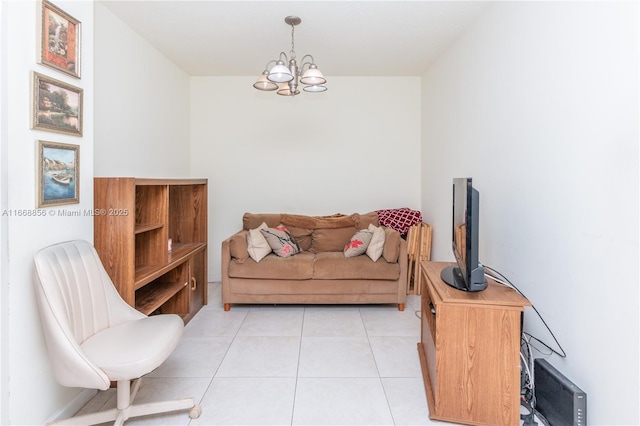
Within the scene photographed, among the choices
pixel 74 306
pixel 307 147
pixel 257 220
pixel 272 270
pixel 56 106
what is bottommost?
pixel 272 270

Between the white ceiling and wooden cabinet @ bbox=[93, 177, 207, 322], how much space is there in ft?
4.27

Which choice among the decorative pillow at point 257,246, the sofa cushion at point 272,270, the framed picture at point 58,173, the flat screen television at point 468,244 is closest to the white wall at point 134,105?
the framed picture at point 58,173

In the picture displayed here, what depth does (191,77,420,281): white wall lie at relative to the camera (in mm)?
4363

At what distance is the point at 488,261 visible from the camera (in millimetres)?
2553

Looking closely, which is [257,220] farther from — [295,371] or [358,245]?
[295,371]

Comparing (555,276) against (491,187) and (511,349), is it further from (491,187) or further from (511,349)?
(491,187)

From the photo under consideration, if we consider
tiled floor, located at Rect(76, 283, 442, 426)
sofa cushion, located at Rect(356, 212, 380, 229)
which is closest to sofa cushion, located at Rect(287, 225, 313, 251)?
sofa cushion, located at Rect(356, 212, 380, 229)

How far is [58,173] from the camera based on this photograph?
1761 millimetres

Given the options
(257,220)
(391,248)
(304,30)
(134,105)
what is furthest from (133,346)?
(304,30)

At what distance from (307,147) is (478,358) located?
10.7 feet

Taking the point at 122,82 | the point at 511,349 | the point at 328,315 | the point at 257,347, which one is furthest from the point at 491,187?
the point at 122,82

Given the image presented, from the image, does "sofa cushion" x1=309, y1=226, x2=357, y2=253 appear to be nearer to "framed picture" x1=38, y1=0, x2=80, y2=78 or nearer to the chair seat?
the chair seat

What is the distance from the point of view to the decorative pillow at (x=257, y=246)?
3406mm

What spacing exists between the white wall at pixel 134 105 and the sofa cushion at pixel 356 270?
1419 mm
